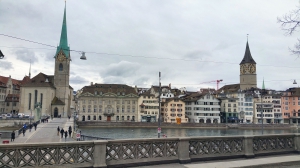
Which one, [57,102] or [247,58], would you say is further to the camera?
[247,58]

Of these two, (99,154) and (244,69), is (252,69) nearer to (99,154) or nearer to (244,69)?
(244,69)

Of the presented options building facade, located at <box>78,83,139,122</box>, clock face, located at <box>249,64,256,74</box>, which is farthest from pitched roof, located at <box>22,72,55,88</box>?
clock face, located at <box>249,64,256,74</box>

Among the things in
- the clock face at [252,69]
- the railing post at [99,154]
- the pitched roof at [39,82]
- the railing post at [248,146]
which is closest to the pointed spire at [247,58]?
the clock face at [252,69]

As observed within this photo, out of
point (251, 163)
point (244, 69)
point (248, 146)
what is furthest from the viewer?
point (244, 69)

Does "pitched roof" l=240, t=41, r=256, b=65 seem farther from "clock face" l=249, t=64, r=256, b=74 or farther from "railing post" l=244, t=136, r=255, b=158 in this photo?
"railing post" l=244, t=136, r=255, b=158

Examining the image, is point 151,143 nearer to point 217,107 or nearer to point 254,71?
point 217,107

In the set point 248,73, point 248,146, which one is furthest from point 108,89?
point 248,146

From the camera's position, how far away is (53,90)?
93.6 m

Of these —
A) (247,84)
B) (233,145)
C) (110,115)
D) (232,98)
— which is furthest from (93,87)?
(233,145)

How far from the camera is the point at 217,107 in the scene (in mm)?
97000

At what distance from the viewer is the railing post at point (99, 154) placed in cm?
812

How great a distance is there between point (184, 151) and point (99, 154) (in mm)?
2914

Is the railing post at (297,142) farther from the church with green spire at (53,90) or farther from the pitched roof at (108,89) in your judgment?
the pitched roof at (108,89)

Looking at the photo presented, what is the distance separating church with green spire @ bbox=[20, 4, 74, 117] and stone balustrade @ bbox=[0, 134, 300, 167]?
79954 millimetres
